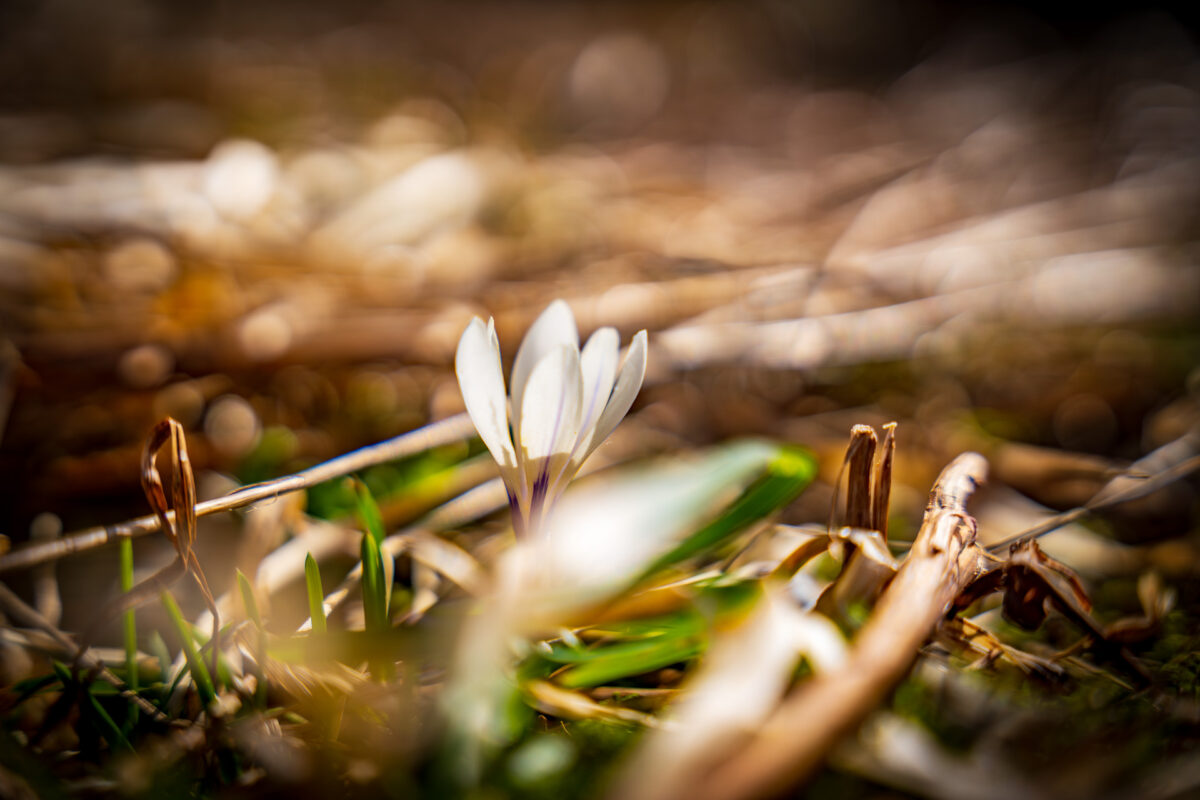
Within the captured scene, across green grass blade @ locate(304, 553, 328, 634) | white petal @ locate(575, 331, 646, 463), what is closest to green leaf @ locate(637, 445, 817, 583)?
white petal @ locate(575, 331, 646, 463)

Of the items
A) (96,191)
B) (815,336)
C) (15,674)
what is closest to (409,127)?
(96,191)

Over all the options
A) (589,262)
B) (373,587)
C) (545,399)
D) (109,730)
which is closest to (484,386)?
(545,399)

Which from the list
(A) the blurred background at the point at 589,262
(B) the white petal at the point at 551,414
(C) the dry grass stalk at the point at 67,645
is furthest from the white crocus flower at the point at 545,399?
(A) the blurred background at the point at 589,262

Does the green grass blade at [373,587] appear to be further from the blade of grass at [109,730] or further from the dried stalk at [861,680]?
the dried stalk at [861,680]

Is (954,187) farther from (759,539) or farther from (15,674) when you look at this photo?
(15,674)

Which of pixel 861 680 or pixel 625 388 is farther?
pixel 625 388

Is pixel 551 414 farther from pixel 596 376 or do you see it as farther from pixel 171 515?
pixel 171 515

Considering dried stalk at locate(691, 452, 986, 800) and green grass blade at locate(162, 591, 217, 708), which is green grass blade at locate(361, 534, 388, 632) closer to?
green grass blade at locate(162, 591, 217, 708)
